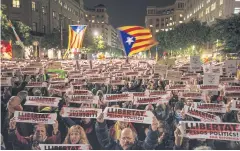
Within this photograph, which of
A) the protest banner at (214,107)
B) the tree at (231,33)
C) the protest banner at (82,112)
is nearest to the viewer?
the protest banner at (82,112)

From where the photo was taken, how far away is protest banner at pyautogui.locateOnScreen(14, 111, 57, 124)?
22.8 feet

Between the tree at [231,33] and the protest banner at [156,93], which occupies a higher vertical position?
the tree at [231,33]

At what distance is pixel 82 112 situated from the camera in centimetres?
732

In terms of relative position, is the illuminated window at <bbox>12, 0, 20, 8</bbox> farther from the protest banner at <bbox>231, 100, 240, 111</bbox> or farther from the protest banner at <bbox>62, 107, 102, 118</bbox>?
the protest banner at <bbox>231, 100, 240, 111</bbox>

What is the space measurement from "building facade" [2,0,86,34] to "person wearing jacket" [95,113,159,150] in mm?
56208

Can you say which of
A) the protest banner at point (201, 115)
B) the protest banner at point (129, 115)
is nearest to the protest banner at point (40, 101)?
the protest banner at point (129, 115)

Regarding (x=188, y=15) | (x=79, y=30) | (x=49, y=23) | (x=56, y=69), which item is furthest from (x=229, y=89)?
(x=188, y=15)

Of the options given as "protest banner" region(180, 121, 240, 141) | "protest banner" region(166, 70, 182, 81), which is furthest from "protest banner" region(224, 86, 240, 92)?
"protest banner" region(180, 121, 240, 141)

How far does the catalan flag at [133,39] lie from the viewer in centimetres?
1844

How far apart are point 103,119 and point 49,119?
135 centimetres

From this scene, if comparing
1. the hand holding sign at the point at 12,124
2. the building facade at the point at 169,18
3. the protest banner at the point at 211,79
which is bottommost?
the hand holding sign at the point at 12,124

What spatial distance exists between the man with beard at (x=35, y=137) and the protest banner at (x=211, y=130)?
9.83 ft

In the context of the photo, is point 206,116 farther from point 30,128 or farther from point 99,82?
point 99,82

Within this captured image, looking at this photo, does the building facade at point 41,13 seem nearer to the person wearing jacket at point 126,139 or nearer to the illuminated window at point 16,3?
the illuminated window at point 16,3
